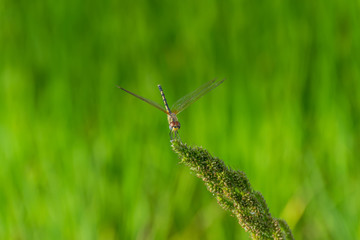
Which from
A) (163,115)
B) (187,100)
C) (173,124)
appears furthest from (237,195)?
(163,115)

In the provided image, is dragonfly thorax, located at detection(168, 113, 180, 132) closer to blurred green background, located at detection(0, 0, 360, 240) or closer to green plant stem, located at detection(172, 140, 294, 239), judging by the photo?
green plant stem, located at detection(172, 140, 294, 239)

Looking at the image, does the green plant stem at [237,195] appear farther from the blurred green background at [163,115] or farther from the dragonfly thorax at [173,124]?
the blurred green background at [163,115]

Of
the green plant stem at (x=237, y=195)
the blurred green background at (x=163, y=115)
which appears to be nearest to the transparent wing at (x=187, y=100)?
the green plant stem at (x=237, y=195)

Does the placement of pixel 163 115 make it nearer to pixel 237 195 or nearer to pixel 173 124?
pixel 173 124

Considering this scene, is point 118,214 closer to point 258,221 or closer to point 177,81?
point 177,81

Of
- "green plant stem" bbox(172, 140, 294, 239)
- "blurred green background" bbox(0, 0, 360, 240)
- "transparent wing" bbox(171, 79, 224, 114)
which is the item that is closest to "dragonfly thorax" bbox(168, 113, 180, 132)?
"transparent wing" bbox(171, 79, 224, 114)

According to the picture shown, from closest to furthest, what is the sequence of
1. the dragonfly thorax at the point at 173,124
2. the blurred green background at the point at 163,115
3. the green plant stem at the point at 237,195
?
the green plant stem at the point at 237,195 < the dragonfly thorax at the point at 173,124 < the blurred green background at the point at 163,115

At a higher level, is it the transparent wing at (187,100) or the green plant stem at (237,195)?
the transparent wing at (187,100)
